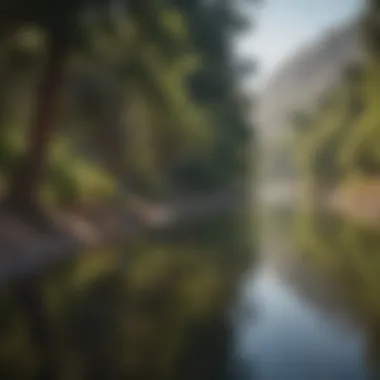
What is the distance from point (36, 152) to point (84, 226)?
0.37 metres

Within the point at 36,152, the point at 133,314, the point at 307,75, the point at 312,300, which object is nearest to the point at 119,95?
the point at 36,152

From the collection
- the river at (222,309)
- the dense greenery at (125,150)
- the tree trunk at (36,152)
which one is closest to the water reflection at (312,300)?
the river at (222,309)

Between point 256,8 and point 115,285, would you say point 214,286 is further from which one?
point 256,8

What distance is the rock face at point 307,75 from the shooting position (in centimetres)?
186

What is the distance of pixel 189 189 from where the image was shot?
2576mm

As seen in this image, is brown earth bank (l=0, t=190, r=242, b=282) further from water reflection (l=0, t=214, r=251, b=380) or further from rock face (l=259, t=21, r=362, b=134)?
rock face (l=259, t=21, r=362, b=134)

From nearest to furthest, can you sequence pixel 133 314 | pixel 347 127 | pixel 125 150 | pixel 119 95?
pixel 133 314
pixel 347 127
pixel 119 95
pixel 125 150

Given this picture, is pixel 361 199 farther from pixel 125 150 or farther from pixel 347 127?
pixel 125 150

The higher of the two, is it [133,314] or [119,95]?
[119,95]

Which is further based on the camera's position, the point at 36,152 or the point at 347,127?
the point at 36,152

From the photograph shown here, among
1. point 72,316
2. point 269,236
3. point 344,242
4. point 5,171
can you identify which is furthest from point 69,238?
point 344,242

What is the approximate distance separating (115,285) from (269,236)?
1.82 ft

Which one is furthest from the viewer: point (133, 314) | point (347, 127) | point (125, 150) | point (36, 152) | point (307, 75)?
point (125, 150)


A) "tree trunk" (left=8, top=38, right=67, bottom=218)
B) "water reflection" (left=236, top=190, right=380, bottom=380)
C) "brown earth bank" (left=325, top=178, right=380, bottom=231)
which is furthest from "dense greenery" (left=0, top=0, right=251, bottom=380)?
"brown earth bank" (left=325, top=178, right=380, bottom=231)
